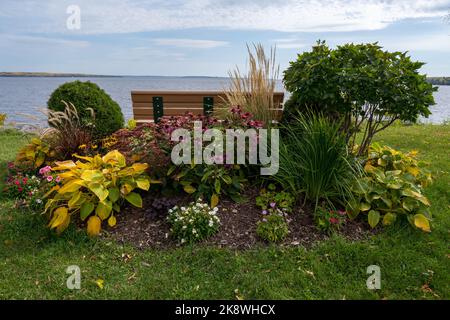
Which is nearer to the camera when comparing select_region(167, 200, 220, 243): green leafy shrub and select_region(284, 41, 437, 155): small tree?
select_region(167, 200, 220, 243): green leafy shrub

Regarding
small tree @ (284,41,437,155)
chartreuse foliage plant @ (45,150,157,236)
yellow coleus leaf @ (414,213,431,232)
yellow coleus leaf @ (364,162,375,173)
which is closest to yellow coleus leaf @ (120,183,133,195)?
chartreuse foliage plant @ (45,150,157,236)

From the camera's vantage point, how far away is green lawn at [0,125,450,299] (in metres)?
2.57

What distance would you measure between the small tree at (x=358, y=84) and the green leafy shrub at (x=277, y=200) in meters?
1.16

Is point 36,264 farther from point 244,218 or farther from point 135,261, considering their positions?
point 244,218

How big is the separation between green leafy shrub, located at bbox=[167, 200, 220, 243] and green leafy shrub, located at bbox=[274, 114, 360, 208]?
2.85ft

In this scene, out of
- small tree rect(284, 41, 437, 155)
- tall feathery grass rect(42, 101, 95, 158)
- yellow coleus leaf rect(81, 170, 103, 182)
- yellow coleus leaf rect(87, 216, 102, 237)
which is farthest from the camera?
tall feathery grass rect(42, 101, 95, 158)

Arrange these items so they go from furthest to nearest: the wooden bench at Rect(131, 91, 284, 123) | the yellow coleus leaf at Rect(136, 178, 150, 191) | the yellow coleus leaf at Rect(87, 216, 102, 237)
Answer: the wooden bench at Rect(131, 91, 284, 123), the yellow coleus leaf at Rect(136, 178, 150, 191), the yellow coleus leaf at Rect(87, 216, 102, 237)

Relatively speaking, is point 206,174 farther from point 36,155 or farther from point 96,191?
point 36,155

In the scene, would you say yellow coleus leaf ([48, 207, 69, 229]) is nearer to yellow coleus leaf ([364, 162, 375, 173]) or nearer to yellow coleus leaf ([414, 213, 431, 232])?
yellow coleus leaf ([364, 162, 375, 173])

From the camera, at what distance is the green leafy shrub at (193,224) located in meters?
3.06

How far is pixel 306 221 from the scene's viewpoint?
3348mm

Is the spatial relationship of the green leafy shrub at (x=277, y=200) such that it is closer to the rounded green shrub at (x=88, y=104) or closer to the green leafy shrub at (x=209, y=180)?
the green leafy shrub at (x=209, y=180)

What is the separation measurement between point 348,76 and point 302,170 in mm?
1158
